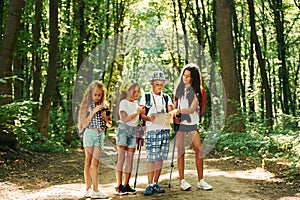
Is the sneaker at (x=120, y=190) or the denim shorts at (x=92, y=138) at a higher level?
the denim shorts at (x=92, y=138)

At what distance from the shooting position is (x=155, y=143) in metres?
6.84

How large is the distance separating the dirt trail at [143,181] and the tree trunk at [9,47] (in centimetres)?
166

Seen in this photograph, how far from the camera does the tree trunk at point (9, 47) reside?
409 inches

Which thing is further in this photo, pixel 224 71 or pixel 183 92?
pixel 224 71

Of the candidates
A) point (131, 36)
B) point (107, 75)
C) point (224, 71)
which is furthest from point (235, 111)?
point (131, 36)

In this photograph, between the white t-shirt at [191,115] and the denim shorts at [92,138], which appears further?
the white t-shirt at [191,115]

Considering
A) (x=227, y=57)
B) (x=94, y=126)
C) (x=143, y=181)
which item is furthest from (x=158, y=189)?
(x=227, y=57)

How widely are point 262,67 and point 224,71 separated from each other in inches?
160

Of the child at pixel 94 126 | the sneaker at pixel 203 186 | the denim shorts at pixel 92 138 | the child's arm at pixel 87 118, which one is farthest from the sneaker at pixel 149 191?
the child's arm at pixel 87 118

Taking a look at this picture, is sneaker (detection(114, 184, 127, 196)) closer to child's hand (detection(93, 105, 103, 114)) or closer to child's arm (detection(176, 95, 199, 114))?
child's hand (detection(93, 105, 103, 114))

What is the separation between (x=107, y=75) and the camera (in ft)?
85.4

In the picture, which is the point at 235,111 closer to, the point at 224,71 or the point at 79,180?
the point at 224,71

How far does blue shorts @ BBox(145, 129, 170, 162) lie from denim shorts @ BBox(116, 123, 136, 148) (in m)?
0.28

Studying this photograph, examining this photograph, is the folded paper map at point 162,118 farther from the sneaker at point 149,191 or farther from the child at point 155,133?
the sneaker at point 149,191
